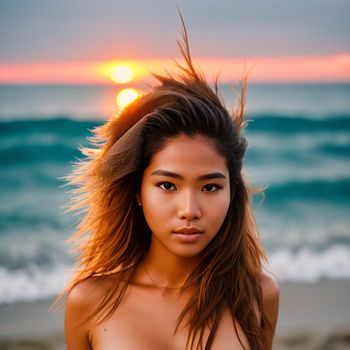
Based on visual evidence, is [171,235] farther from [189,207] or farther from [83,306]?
[83,306]

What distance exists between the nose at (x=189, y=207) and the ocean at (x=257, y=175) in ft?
1.97

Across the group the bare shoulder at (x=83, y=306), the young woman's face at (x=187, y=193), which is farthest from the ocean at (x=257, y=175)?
the bare shoulder at (x=83, y=306)

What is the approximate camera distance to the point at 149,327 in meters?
2.93

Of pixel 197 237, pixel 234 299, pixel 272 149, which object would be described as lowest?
pixel 234 299

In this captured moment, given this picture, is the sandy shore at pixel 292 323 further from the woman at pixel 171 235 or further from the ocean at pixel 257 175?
the woman at pixel 171 235

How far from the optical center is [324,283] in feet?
24.3

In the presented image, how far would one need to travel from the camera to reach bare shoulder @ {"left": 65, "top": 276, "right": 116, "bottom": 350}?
3027 millimetres

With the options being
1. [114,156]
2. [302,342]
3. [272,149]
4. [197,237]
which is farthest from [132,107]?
[272,149]

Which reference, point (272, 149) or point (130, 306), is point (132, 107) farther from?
point (272, 149)

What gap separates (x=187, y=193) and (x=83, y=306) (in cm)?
74

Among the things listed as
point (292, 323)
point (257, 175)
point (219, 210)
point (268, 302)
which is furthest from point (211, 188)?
point (257, 175)

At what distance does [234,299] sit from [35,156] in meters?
12.0

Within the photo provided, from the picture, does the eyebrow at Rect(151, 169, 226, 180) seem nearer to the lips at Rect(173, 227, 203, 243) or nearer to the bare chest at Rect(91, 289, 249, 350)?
the lips at Rect(173, 227, 203, 243)

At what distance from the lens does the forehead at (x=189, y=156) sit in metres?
2.67
